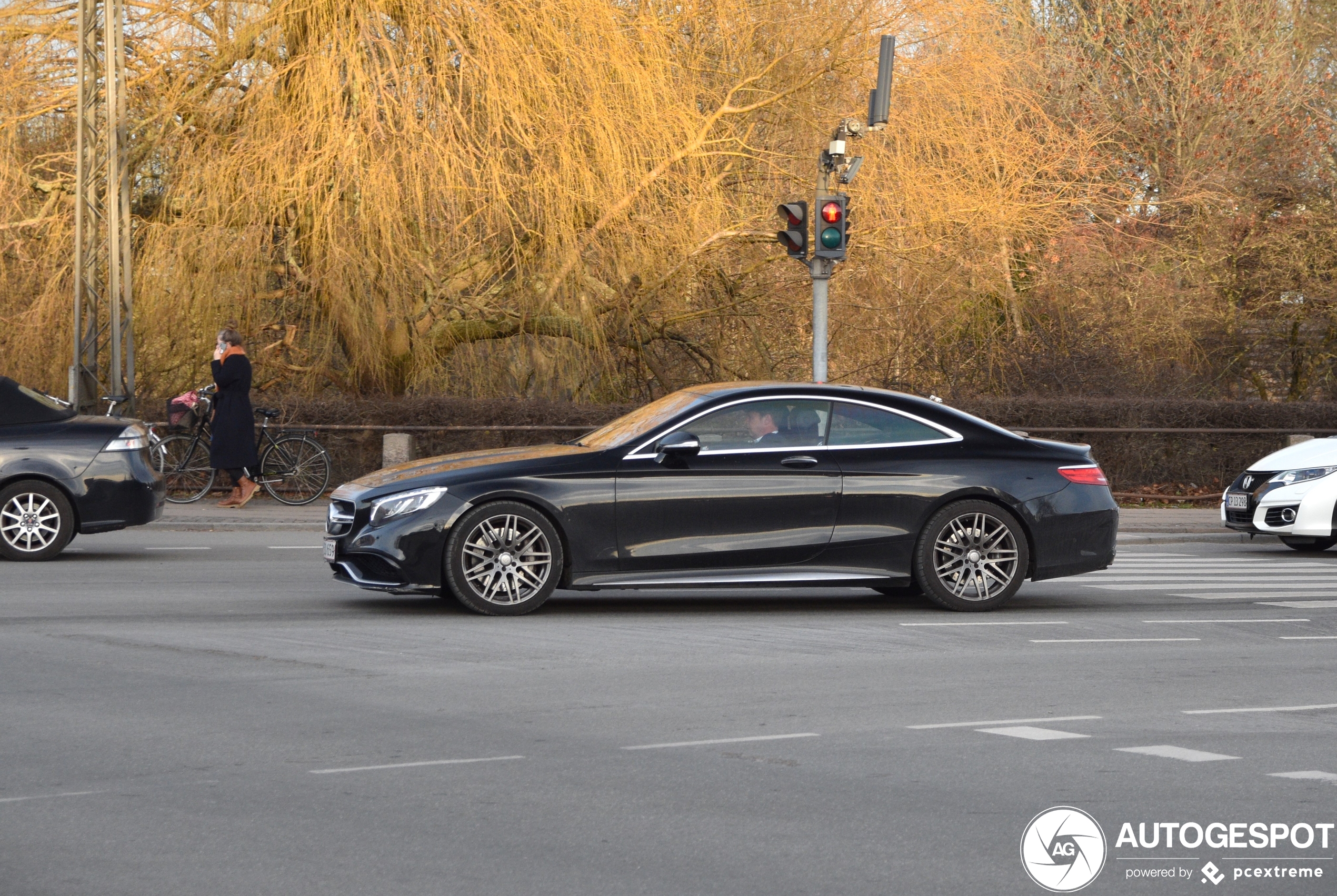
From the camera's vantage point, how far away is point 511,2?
2133 centimetres

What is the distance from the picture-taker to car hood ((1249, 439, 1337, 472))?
16.1m

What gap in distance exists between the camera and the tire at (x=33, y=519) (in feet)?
45.9

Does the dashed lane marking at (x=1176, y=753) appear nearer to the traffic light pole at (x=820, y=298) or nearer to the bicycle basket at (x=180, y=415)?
the traffic light pole at (x=820, y=298)

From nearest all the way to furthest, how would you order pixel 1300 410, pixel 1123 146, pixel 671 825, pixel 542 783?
pixel 671 825 → pixel 542 783 → pixel 1300 410 → pixel 1123 146

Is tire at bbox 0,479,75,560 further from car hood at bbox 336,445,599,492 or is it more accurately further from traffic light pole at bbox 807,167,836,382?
traffic light pole at bbox 807,167,836,382

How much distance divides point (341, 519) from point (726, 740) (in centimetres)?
464

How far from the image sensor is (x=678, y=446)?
1087 centimetres

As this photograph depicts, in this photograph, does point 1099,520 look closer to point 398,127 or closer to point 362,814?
point 362,814

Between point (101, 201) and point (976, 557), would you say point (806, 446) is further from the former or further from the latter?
point (101, 201)

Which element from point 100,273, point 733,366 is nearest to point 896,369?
point 733,366

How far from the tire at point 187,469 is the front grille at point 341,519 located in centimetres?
1047

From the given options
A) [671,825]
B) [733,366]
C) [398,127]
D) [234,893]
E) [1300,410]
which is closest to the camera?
[234,893]

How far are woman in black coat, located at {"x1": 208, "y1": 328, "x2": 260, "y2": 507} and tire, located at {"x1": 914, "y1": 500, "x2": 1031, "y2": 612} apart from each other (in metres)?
9.82

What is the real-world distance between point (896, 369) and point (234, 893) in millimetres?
23957
